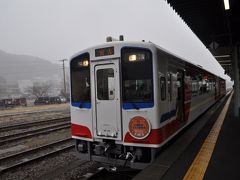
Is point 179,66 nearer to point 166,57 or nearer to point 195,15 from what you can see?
point 166,57

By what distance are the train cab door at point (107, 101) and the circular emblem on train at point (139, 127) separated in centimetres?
30

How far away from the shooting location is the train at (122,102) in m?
5.52

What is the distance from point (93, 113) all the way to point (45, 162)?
9.55 feet

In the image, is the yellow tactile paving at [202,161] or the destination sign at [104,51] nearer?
the yellow tactile paving at [202,161]

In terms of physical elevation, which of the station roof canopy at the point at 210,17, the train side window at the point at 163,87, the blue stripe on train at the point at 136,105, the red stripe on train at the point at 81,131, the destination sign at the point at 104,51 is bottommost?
the red stripe on train at the point at 81,131

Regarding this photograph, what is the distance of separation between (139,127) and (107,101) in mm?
928

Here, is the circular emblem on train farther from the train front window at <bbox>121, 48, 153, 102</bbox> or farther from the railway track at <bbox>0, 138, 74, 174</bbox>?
the railway track at <bbox>0, 138, 74, 174</bbox>

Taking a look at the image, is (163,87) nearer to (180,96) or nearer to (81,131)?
(180,96)

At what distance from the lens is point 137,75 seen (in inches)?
223

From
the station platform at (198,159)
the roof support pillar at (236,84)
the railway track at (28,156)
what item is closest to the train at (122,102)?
the station platform at (198,159)

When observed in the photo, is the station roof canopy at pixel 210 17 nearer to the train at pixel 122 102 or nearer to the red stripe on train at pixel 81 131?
the train at pixel 122 102

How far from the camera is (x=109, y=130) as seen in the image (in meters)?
5.91

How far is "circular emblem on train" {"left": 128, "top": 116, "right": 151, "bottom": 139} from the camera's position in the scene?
5.51 m

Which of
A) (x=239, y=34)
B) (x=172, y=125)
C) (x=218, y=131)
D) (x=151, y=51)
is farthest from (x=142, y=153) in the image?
(x=239, y=34)
